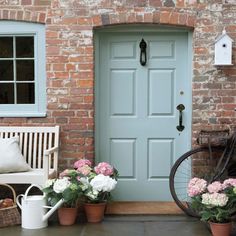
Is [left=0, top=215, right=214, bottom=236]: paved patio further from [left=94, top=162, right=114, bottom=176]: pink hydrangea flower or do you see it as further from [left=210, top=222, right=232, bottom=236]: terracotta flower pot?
[left=94, top=162, right=114, bottom=176]: pink hydrangea flower

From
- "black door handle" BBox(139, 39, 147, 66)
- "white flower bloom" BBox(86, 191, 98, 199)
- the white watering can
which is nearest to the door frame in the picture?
"black door handle" BBox(139, 39, 147, 66)

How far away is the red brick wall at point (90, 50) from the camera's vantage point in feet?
17.2

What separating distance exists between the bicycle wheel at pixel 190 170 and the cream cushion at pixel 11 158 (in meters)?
1.66

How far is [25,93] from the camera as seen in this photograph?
547 centimetres

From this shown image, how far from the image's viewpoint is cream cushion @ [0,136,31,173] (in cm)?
495

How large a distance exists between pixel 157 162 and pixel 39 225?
5.44 feet

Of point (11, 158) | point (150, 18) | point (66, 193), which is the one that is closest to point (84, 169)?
point (66, 193)

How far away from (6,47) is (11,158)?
4.49 ft

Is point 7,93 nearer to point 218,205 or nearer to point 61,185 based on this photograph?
point 61,185

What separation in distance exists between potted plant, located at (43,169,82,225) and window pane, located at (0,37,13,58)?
64.2 inches

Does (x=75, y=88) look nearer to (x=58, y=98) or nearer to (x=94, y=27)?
(x=58, y=98)

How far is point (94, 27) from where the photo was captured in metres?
5.30

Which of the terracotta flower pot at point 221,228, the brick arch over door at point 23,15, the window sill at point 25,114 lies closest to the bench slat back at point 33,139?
the window sill at point 25,114

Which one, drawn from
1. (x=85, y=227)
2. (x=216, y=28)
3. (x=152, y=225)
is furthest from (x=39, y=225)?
(x=216, y=28)
